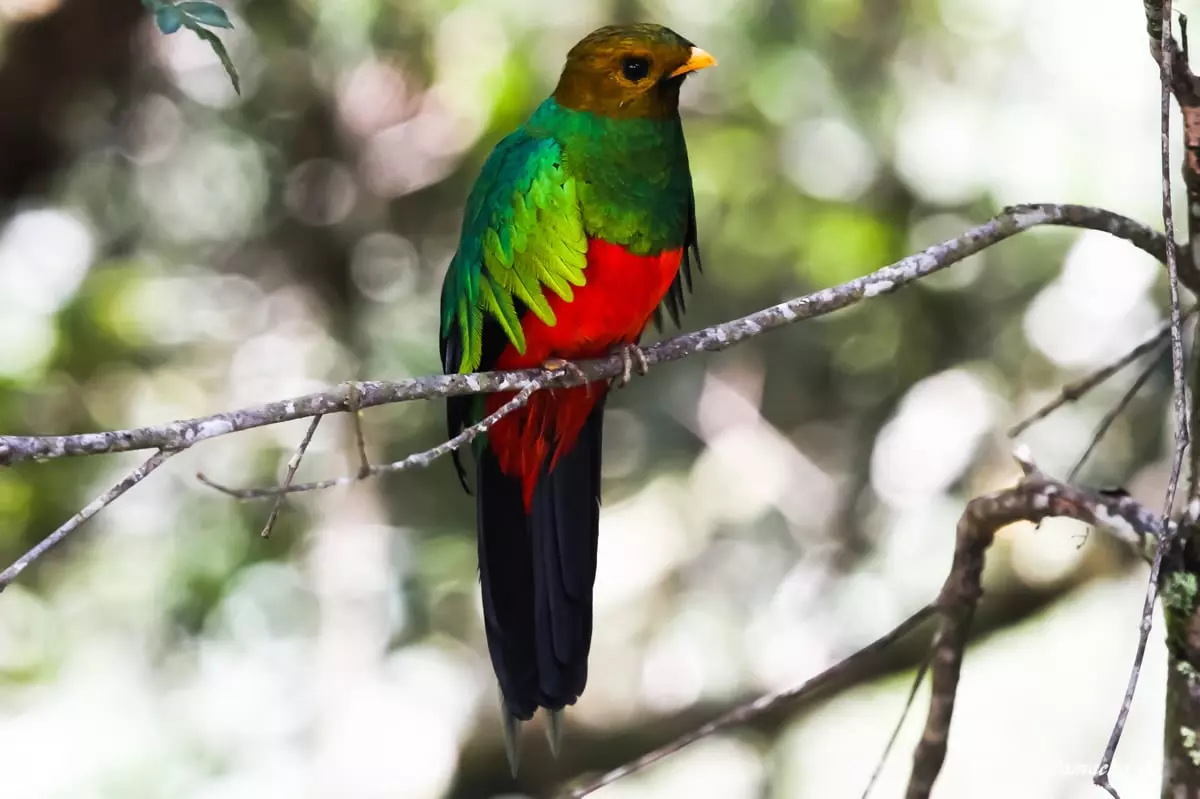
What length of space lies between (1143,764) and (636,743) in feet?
5.29

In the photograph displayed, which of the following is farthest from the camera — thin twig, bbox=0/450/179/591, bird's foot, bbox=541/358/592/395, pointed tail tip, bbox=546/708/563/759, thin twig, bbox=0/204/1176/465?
pointed tail tip, bbox=546/708/563/759

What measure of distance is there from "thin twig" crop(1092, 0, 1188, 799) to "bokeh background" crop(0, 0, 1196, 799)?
2.11 m

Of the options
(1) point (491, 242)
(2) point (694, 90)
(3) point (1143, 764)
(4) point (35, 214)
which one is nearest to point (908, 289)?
(2) point (694, 90)

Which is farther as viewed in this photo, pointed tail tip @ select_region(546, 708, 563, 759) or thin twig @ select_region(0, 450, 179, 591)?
pointed tail tip @ select_region(546, 708, 563, 759)

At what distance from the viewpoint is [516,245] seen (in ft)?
8.14

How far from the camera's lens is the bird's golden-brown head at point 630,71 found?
2.64 metres

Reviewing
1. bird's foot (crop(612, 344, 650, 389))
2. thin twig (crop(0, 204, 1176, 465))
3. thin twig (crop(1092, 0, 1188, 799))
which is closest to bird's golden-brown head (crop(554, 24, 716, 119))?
bird's foot (crop(612, 344, 650, 389))

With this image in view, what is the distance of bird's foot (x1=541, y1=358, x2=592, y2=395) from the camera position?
7.90ft

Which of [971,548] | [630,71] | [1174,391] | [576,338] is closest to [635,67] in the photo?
[630,71]

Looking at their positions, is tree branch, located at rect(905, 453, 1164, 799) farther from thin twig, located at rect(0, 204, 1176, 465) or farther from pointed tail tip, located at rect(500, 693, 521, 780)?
pointed tail tip, located at rect(500, 693, 521, 780)

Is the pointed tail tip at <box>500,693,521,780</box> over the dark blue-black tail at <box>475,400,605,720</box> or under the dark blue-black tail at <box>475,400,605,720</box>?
under

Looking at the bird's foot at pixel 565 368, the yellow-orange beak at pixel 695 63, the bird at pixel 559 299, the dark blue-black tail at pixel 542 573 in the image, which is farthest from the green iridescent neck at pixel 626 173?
the dark blue-black tail at pixel 542 573

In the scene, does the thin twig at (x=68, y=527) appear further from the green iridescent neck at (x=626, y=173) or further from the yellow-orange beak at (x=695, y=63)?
the yellow-orange beak at (x=695, y=63)

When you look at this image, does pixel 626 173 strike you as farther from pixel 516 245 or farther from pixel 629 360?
pixel 629 360
